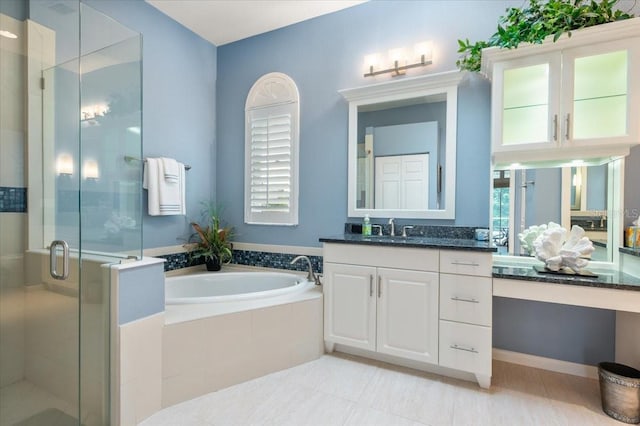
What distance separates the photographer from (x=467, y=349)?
6.61ft

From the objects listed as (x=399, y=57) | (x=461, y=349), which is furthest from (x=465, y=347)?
(x=399, y=57)

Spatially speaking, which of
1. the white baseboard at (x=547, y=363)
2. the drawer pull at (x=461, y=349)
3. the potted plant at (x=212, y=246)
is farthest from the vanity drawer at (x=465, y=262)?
the potted plant at (x=212, y=246)

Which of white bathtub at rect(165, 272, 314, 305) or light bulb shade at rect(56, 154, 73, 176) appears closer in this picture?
light bulb shade at rect(56, 154, 73, 176)

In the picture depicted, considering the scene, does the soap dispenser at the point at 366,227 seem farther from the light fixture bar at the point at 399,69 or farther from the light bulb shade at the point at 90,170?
the light bulb shade at the point at 90,170

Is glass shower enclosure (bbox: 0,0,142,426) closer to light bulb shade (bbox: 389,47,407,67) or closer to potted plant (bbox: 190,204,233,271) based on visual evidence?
potted plant (bbox: 190,204,233,271)

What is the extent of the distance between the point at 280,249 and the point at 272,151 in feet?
3.29

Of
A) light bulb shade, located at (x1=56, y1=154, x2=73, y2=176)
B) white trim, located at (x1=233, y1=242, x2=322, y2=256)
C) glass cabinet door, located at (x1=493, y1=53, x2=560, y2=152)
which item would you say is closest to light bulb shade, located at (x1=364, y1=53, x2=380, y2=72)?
glass cabinet door, located at (x1=493, y1=53, x2=560, y2=152)

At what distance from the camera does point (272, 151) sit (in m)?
3.26

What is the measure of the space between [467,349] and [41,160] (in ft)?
9.57

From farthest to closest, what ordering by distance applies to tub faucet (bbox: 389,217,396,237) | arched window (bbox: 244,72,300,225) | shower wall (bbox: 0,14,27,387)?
arched window (bbox: 244,72,300,225), tub faucet (bbox: 389,217,396,237), shower wall (bbox: 0,14,27,387)

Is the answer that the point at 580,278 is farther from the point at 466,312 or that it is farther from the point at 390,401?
the point at 390,401

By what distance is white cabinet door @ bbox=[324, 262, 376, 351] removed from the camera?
2301 mm

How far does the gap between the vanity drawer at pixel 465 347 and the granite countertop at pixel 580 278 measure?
14.5 inches

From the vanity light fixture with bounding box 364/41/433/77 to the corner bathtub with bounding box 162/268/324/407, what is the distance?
6.41 ft
